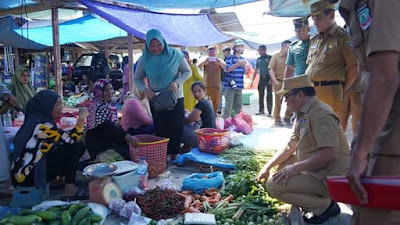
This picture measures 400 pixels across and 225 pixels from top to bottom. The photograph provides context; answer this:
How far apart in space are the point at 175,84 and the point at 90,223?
2069 millimetres

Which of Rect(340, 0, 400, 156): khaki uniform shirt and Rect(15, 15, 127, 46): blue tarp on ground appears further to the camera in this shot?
Rect(15, 15, 127, 46): blue tarp on ground

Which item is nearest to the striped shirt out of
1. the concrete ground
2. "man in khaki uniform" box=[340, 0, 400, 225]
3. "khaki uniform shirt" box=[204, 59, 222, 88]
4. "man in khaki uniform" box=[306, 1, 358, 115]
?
"khaki uniform shirt" box=[204, 59, 222, 88]

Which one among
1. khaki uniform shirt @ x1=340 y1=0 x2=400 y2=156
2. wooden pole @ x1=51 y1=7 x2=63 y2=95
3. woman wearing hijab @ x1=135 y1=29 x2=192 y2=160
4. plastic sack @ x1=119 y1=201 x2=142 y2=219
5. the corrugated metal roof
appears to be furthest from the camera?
the corrugated metal roof

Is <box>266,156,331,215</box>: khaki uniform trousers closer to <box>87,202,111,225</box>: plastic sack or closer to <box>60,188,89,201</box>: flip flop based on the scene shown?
<box>87,202,111,225</box>: plastic sack

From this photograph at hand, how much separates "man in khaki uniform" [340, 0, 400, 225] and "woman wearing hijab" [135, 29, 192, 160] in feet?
9.97

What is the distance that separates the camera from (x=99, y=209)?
2.88 meters

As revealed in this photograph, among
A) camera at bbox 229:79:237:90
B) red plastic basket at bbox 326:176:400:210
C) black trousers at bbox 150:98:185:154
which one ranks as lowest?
black trousers at bbox 150:98:185:154

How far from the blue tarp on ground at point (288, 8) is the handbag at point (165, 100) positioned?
2667 millimetres

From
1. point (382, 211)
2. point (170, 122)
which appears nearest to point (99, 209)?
point (170, 122)

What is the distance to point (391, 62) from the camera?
3.83 feet

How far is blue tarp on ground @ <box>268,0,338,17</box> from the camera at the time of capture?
5502 mm

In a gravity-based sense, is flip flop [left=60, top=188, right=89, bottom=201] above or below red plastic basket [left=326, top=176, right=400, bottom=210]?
below

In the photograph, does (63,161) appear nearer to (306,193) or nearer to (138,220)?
(138,220)

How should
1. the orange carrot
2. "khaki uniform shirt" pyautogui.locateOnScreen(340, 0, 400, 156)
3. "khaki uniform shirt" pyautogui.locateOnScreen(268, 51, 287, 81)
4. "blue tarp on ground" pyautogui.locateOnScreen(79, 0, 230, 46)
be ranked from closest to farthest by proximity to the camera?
1. "khaki uniform shirt" pyautogui.locateOnScreen(340, 0, 400, 156)
2. the orange carrot
3. "blue tarp on ground" pyautogui.locateOnScreen(79, 0, 230, 46)
4. "khaki uniform shirt" pyautogui.locateOnScreen(268, 51, 287, 81)
